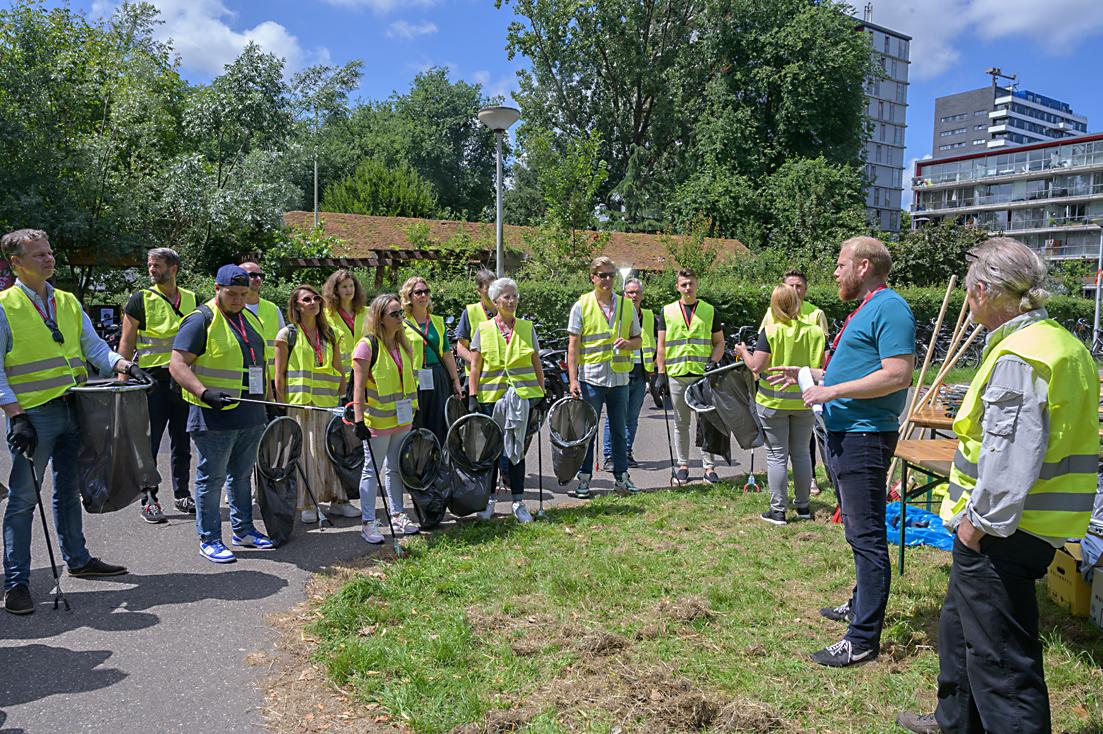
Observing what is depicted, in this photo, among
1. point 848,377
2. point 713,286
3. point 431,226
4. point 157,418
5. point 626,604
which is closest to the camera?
point 848,377

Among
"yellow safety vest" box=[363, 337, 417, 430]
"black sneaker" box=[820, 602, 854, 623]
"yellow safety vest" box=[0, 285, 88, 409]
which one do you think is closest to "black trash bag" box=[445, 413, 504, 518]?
"yellow safety vest" box=[363, 337, 417, 430]

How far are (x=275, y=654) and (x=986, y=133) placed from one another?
5795 inches

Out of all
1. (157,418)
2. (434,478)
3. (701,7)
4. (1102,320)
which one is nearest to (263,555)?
(434,478)

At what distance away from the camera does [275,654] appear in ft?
12.8

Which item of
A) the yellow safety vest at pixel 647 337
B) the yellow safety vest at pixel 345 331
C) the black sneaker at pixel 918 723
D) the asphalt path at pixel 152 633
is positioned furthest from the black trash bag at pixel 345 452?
the black sneaker at pixel 918 723

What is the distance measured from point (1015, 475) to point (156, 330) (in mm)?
5878

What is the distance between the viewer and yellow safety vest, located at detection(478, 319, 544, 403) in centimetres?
605

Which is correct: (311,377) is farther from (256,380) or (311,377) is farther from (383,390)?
(383,390)

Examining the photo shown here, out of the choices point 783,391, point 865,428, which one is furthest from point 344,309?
point 865,428

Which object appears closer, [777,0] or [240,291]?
[240,291]

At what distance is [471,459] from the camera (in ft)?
19.4

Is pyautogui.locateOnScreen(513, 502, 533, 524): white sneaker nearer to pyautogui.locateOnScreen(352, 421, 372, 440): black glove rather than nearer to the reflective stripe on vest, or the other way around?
pyautogui.locateOnScreen(352, 421, 372, 440): black glove

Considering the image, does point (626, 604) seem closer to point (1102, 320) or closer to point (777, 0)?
point (1102, 320)

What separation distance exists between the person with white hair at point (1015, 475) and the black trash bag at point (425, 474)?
376 centimetres
